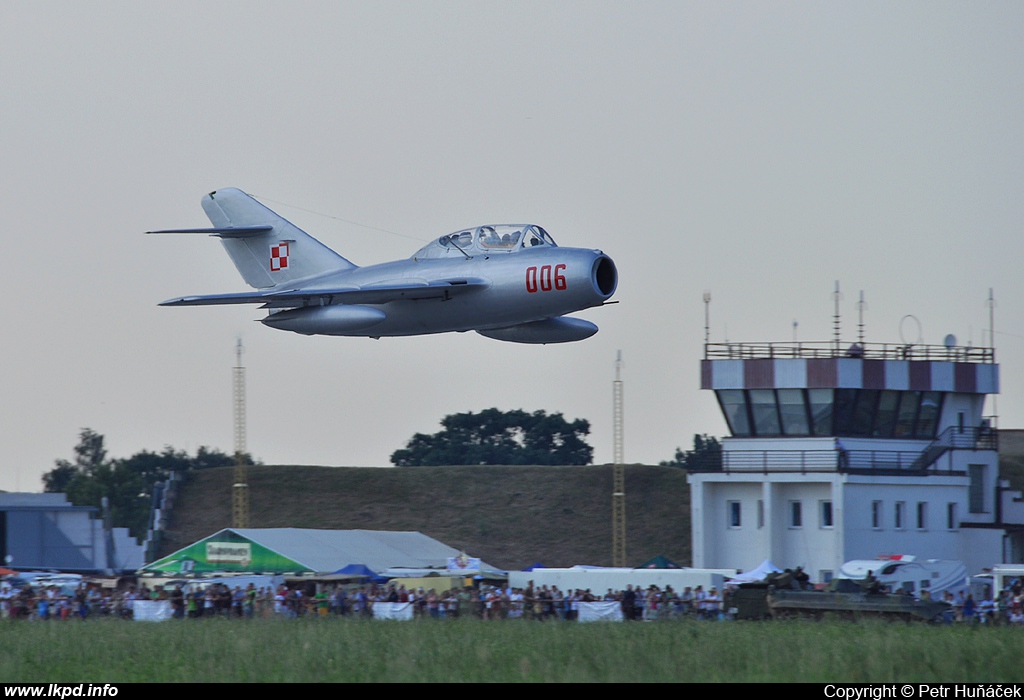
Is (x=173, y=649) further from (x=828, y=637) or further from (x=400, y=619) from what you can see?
(x=828, y=637)

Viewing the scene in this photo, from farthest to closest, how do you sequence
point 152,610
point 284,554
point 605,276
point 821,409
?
point 821,409 → point 284,554 → point 152,610 → point 605,276

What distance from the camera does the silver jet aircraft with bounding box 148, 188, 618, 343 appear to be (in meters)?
27.5

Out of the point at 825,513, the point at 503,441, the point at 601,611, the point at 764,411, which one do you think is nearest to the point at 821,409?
the point at 764,411

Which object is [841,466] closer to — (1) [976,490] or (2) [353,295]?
(1) [976,490]

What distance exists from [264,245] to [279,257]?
63cm

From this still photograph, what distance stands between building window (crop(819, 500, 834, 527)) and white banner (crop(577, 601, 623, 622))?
62.8ft

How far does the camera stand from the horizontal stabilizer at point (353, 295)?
92.9 feet

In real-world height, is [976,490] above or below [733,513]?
above

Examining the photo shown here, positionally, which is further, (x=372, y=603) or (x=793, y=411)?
(x=793, y=411)

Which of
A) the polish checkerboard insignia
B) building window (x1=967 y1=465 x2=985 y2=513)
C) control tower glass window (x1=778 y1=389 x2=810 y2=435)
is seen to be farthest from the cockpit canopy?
building window (x1=967 y1=465 x2=985 y2=513)

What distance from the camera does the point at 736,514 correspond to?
51.2 meters

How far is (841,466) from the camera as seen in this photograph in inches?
1924

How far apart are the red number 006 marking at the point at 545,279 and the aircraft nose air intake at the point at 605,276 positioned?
2.43 ft
